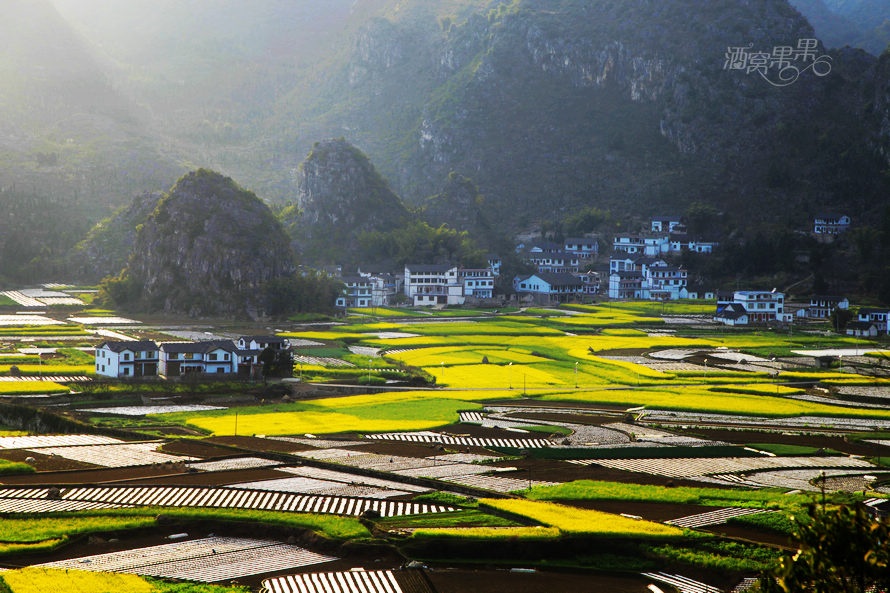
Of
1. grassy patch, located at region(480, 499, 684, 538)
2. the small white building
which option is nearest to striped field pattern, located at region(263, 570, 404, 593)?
grassy patch, located at region(480, 499, 684, 538)

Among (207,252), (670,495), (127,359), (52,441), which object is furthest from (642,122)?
(670,495)

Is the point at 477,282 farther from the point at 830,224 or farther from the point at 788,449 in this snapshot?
the point at 788,449

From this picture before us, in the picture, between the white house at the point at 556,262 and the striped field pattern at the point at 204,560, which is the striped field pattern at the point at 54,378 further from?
the white house at the point at 556,262

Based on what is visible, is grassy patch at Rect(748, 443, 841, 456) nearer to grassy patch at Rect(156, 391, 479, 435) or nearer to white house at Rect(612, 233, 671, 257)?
grassy patch at Rect(156, 391, 479, 435)

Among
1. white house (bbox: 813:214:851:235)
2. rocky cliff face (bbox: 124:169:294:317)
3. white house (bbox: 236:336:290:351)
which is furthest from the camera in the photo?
white house (bbox: 813:214:851:235)

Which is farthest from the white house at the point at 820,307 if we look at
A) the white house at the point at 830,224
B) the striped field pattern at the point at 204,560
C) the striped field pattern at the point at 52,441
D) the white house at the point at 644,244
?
the striped field pattern at the point at 204,560

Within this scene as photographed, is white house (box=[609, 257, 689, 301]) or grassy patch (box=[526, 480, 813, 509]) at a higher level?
white house (box=[609, 257, 689, 301])

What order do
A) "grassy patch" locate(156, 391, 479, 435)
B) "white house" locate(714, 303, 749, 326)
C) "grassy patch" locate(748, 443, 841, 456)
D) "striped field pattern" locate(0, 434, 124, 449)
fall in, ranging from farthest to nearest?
"white house" locate(714, 303, 749, 326), "grassy patch" locate(156, 391, 479, 435), "grassy patch" locate(748, 443, 841, 456), "striped field pattern" locate(0, 434, 124, 449)

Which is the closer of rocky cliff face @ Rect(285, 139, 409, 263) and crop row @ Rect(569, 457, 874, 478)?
crop row @ Rect(569, 457, 874, 478)
